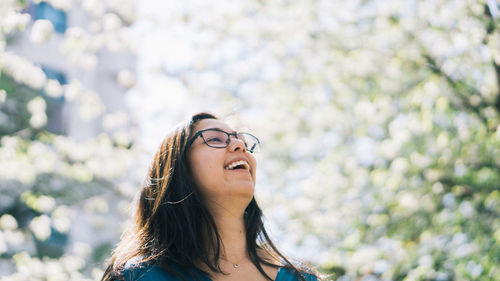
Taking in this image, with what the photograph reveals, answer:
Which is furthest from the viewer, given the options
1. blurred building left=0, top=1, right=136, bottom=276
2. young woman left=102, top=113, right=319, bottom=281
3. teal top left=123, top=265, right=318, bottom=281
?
blurred building left=0, top=1, right=136, bottom=276

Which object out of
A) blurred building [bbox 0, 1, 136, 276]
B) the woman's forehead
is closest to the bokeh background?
the woman's forehead

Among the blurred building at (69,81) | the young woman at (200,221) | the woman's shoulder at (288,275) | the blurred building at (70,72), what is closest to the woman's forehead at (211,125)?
the young woman at (200,221)

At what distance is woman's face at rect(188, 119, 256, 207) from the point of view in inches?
95.7

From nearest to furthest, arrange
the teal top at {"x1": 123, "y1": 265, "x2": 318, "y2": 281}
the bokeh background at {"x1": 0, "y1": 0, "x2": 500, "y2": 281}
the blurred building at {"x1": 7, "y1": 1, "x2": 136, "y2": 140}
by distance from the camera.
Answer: the teal top at {"x1": 123, "y1": 265, "x2": 318, "y2": 281} → the bokeh background at {"x1": 0, "y1": 0, "x2": 500, "y2": 281} → the blurred building at {"x1": 7, "y1": 1, "x2": 136, "y2": 140}

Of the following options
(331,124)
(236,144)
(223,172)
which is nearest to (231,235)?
(223,172)

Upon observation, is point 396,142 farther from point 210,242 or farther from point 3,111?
point 3,111

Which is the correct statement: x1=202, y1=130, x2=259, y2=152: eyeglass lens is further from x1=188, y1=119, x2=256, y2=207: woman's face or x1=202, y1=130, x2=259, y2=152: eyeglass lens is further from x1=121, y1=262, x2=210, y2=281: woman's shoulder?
x1=121, y1=262, x2=210, y2=281: woman's shoulder

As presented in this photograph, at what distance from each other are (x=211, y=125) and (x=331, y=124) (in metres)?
5.38

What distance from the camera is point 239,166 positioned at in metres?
2.56

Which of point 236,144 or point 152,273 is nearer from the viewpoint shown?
point 152,273

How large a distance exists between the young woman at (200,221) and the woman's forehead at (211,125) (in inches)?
0.5

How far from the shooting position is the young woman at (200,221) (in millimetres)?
2334

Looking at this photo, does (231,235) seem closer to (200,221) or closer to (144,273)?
(200,221)

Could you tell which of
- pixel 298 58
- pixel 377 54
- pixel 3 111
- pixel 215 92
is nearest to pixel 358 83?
pixel 377 54
